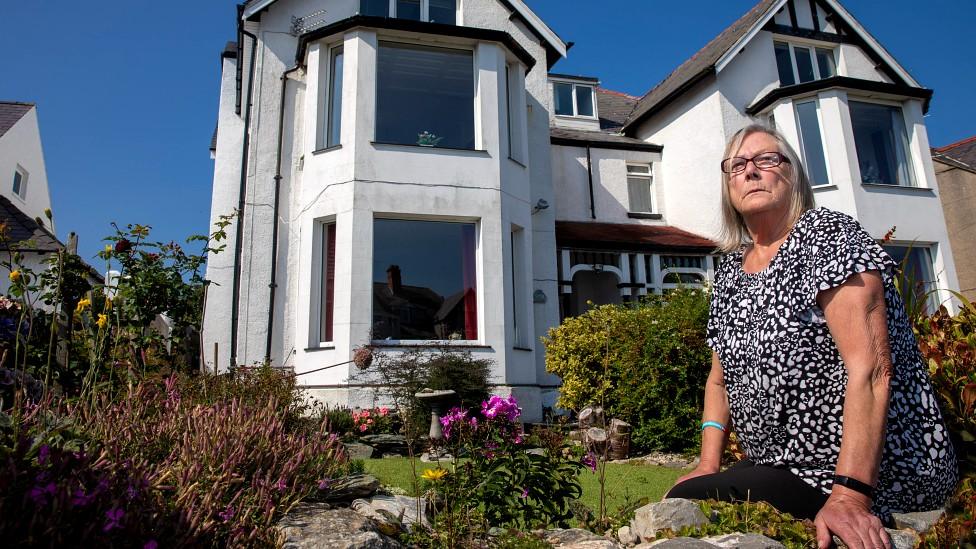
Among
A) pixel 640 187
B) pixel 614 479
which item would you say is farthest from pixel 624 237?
pixel 614 479

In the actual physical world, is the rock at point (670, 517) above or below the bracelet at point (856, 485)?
below

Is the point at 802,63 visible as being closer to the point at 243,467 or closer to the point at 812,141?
the point at 812,141

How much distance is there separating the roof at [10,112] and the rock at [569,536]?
24.2 meters

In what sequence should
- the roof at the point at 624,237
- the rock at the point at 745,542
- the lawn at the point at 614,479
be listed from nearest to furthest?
the rock at the point at 745,542, the lawn at the point at 614,479, the roof at the point at 624,237

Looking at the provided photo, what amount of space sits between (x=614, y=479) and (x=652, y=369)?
2.29 m

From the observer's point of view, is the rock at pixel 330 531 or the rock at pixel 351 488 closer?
the rock at pixel 330 531

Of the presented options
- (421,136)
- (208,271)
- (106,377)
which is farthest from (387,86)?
(106,377)

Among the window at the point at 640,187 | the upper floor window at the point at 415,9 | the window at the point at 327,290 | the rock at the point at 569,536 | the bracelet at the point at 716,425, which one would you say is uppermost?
the upper floor window at the point at 415,9

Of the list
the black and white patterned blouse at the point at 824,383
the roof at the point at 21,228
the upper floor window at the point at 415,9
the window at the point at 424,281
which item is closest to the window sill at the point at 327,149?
the window at the point at 424,281


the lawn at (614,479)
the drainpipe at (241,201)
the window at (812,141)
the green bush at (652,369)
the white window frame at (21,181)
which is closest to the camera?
the lawn at (614,479)

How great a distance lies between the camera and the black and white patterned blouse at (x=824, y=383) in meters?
2.06

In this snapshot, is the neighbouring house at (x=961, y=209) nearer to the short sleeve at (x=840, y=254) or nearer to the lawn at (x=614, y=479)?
the lawn at (x=614, y=479)

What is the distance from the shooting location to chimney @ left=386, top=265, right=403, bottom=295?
10.4 m

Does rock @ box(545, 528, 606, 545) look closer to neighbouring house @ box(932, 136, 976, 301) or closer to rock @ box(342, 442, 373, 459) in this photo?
rock @ box(342, 442, 373, 459)
